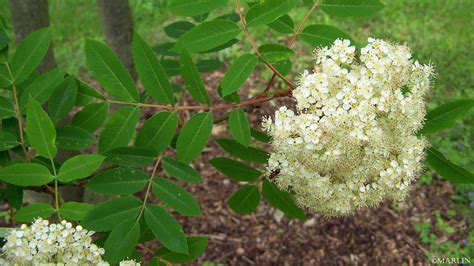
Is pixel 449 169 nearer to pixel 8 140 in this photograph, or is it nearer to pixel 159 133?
pixel 159 133

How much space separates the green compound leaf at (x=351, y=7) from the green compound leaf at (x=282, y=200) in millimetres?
646

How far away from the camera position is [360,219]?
364 cm

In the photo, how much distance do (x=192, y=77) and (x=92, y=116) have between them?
375 millimetres

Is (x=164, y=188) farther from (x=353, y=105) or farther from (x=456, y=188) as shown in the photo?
(x=456, y=188)

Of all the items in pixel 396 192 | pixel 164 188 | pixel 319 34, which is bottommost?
pixel 396 192

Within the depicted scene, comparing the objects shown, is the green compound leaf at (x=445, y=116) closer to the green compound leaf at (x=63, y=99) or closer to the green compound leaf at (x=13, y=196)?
the green compound leaf at (x=63, y=99)

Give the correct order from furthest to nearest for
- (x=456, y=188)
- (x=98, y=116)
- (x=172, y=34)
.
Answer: (x=456, y=188) < (x=172, y=34) < (x=98, y=116)

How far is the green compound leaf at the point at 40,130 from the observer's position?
1.44m

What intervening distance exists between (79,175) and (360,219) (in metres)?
2.58

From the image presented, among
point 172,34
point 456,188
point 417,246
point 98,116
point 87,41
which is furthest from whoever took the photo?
point 456,188

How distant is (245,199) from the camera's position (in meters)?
2.04

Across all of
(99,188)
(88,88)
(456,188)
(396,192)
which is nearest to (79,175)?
(99,188)

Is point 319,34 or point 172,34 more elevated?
point 319,34

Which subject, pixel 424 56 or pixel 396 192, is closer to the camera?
pixel 396 192
